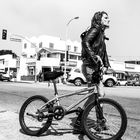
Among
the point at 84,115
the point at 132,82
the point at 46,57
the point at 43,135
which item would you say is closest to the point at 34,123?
the point at 43,135

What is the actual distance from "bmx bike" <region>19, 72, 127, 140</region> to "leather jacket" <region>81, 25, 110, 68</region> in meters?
0.54

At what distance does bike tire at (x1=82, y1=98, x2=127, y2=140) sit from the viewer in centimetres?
353

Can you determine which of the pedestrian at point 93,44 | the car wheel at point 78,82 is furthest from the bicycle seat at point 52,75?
the car wheel at point 78,82

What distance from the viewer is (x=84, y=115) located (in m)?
3.70

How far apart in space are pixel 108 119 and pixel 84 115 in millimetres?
427

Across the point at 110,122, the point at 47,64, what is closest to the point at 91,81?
the point at 110,122

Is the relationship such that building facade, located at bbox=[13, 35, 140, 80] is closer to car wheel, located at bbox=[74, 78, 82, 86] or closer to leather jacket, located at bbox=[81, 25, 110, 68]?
car wheel, located at bbox=[74, 78, 82, 86]

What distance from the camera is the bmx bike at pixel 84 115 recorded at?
3.62 meters

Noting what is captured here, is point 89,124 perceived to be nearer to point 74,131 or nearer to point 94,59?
point 74,131

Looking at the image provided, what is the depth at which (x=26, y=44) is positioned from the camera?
7981 cm

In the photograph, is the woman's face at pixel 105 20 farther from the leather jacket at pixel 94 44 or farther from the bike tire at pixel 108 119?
the bike tire at pixel 108 119

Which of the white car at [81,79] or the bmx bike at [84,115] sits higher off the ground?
the white car at [81,79]

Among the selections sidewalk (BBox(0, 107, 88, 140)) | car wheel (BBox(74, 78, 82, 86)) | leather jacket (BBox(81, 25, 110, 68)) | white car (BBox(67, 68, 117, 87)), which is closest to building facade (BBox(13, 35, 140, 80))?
white car (BBox(67, 68, 117, 87))

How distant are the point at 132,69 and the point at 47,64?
72.9ft
